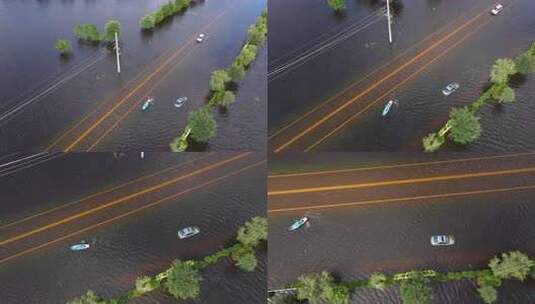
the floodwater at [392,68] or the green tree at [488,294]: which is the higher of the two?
the floodwater at [392,68]

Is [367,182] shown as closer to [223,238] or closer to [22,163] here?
[223,238]

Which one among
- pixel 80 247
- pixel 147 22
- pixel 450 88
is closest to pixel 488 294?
pixel 450 88

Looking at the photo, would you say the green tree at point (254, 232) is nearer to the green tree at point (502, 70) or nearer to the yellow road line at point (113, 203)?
the yellow road line at point (113, 203)

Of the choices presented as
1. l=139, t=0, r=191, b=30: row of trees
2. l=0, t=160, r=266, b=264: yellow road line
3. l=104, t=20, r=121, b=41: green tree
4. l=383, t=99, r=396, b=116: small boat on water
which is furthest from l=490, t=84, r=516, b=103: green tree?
l=104, t=20, r=121, b=41: green tree

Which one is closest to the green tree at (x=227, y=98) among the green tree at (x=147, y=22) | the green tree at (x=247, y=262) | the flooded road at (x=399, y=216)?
the flooded road at (x=399, y=216)

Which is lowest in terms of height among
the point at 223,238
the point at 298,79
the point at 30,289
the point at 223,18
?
the point at 30,289

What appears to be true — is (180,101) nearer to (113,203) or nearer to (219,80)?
(219,80)

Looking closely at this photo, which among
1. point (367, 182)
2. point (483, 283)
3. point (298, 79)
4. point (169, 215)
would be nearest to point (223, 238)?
point (169, 215)
